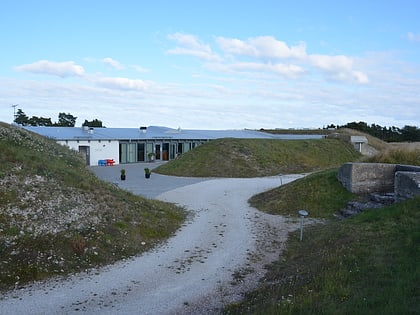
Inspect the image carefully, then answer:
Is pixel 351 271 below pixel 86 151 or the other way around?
below

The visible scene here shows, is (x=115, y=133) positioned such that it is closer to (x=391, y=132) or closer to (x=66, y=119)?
(x=66, y=119)

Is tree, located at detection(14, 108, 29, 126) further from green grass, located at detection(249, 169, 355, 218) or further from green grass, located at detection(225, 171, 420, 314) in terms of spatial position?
green grass, located at detection(225, 171, 420, 314)

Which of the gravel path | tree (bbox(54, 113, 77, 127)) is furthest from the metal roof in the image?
tree (bbox(54, 113, 77, 127))

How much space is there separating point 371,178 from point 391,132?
166ft

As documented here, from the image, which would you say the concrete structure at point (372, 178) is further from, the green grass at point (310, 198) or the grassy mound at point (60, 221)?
the grassy mound at point (60, 221)

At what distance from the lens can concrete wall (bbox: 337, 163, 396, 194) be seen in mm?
16328

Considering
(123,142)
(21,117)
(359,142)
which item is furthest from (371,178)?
(21,117)

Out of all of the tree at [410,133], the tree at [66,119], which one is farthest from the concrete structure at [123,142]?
the tree at [66,119]

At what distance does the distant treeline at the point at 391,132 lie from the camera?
192 feet

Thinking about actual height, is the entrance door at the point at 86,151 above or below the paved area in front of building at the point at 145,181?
above

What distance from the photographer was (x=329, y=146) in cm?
4125

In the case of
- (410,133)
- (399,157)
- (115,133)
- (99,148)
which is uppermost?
(410,133)

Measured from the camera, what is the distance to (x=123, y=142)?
39.1m

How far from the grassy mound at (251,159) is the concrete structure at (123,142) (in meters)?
6.95
